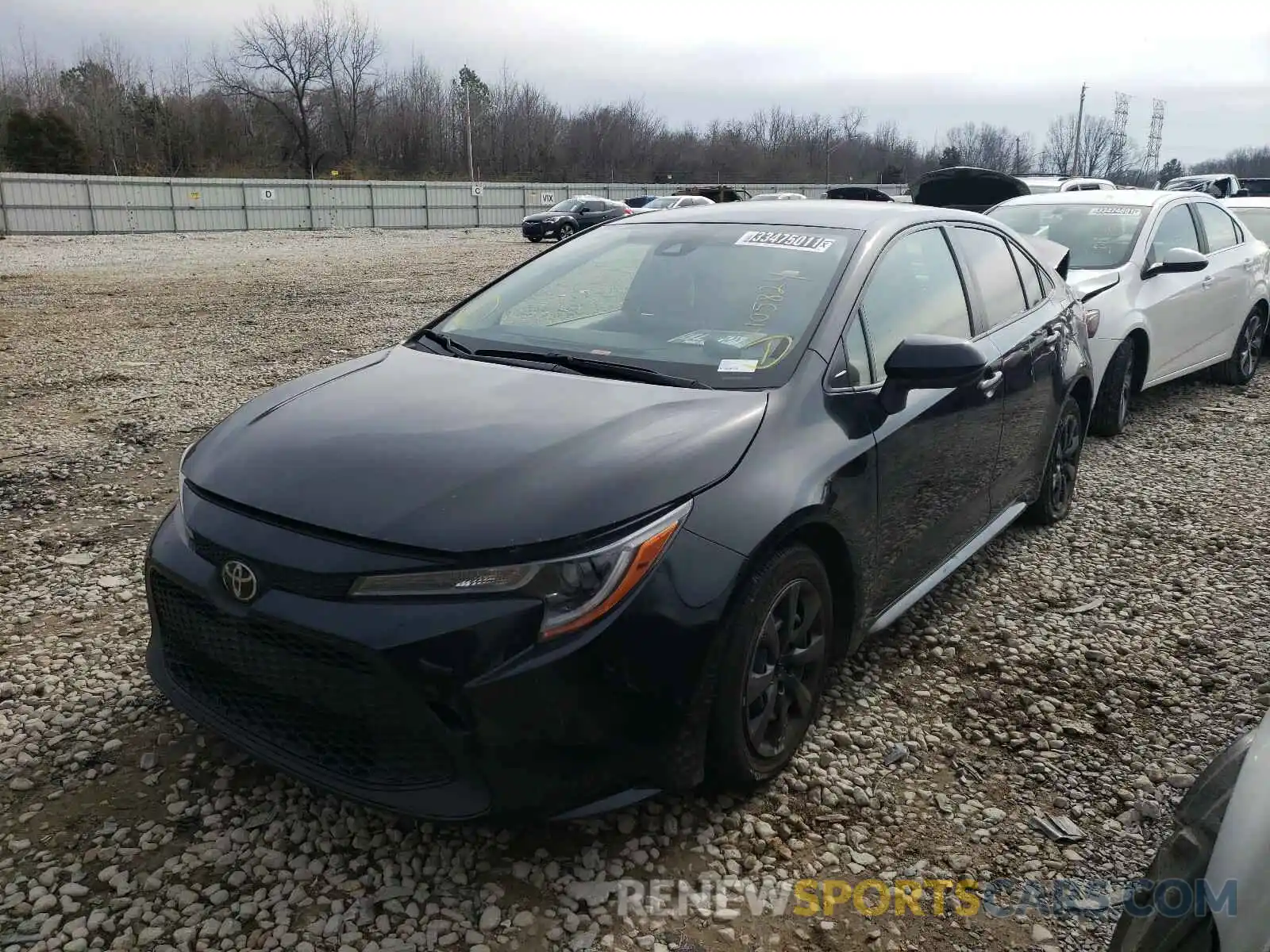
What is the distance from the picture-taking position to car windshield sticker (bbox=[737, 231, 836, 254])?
342 centimetres

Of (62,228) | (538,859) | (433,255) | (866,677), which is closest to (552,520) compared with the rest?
(538,859)

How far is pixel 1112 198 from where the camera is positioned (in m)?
7.45

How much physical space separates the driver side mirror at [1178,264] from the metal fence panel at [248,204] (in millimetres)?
28097

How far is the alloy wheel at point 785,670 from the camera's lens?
104 inches

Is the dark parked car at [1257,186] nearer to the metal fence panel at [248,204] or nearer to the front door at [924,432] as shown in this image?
the metal fence panel at [248,204]

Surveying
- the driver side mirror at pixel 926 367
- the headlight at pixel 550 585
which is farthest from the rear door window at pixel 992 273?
the headlight at pixel 550 585

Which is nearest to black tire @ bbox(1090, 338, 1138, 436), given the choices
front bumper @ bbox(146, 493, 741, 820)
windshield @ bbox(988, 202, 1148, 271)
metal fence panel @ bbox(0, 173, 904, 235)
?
windshield @ bbox(988, 202, 1148, 271)

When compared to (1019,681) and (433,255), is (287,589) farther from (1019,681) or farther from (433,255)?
(433,255)

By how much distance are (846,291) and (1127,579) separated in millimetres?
2227

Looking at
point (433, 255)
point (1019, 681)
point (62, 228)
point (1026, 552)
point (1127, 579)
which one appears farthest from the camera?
point (62, 228)

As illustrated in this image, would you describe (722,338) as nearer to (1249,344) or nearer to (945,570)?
(945,570)

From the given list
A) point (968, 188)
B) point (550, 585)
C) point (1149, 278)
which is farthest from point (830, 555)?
point (968, 188)

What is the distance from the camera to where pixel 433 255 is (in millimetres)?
24297

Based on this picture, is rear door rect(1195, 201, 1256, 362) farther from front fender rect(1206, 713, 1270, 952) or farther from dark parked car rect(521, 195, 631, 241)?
dark parked car rect(521, 195, 631, 241)
